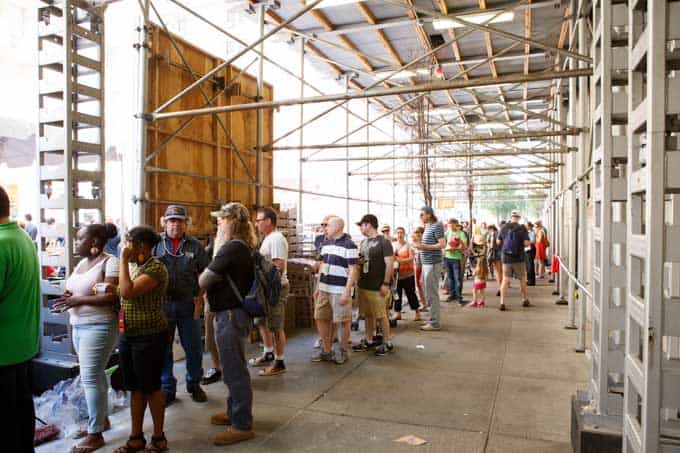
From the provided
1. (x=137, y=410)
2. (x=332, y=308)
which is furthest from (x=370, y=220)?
(x=137, y=410)

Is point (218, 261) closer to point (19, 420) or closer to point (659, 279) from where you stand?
point (19, 420)

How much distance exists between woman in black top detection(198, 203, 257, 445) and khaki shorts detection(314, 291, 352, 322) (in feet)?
7.02

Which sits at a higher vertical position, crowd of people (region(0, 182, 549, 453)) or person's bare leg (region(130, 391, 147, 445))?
crowd of people (region(0, 182, 549, 453))

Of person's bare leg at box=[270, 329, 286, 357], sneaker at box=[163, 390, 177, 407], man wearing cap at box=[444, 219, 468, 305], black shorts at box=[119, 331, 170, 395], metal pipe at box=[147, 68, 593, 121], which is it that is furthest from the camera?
man wearing cap at box=[444, 219, 468, 305]

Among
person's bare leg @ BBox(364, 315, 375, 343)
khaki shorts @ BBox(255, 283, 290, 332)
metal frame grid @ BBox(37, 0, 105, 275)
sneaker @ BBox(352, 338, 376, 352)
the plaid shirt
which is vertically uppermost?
metal frame grid @ BBox(37, 0, 105, 275)

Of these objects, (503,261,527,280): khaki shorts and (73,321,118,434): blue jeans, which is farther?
(503,261,527,280): khaki shorts

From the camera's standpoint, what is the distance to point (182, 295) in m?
4.68

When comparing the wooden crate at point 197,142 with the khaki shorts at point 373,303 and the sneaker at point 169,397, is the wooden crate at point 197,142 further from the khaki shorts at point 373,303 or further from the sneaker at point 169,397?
the khaki shorts at point 373,303

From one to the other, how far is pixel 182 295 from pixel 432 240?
4743 millimetres

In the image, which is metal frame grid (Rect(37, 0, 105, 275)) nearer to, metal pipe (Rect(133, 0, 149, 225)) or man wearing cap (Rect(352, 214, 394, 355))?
metal pipe (Rect(133, 0, 149, 225))

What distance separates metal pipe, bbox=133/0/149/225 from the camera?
230 inches

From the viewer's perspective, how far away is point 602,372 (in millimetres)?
3291

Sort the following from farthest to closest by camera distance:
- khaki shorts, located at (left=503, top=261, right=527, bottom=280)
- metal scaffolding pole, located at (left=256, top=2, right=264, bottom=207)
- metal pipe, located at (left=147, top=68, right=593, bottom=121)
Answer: khaki shorts, located at (left=503, top=261, right=527, bottom=280) < metal scaffolding pole, located at (left=256, top=2, right=264, bottom=207) < metal pipe, located at (left=147, top=68, right=593, bottom=121)

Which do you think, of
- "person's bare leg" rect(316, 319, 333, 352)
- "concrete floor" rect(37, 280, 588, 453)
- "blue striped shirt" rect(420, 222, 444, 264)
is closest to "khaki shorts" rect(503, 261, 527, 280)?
"blue striped shirt" rect(420, 222, 444, 264)
